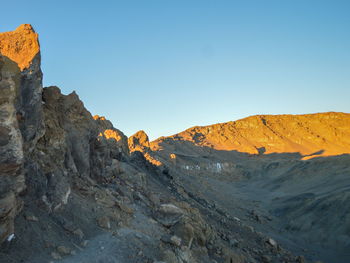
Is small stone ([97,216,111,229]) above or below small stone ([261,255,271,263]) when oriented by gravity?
above

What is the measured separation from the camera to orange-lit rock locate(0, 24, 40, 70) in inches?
380

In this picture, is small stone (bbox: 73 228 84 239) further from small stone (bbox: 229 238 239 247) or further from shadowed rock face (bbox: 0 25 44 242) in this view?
small stone (bbox: 229 238 239 247)

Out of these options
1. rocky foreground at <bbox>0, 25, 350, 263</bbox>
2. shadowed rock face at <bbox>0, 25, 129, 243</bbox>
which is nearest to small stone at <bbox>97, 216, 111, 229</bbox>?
rocky foreground at <bbox>0, 25, 350, 263</bbox>

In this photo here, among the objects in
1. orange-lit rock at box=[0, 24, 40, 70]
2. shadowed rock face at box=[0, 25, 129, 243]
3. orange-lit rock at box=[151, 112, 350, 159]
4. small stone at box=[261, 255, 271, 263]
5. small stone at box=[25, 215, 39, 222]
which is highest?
orange-lit rock at box=[151, 112, 350, 159]

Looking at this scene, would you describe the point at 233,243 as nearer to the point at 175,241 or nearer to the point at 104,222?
the point at 175,241

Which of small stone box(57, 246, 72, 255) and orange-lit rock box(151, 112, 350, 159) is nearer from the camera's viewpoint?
small stone box(57, 246, 72, 255)

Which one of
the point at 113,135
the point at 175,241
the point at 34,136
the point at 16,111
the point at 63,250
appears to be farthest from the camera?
the point at 113,135

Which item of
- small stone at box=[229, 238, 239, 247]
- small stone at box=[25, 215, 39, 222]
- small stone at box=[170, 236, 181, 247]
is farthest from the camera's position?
small stone at box=[229, 238, 239, 247]

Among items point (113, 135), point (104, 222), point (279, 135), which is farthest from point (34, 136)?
point (279, 135)

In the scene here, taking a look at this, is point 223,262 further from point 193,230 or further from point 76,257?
point 76,257

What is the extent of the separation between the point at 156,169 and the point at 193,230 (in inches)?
638

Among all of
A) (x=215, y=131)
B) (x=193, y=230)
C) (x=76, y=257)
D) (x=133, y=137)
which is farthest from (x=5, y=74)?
(x=215, y=131)

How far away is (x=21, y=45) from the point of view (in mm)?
9953

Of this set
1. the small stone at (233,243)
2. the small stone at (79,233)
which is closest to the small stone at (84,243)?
the small stone at (79,233)
